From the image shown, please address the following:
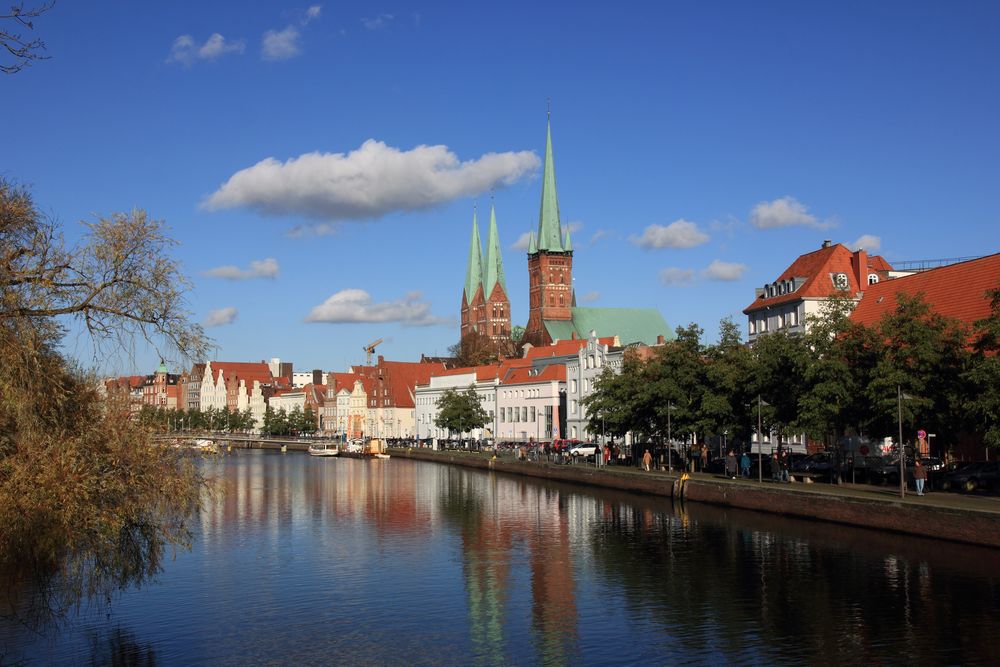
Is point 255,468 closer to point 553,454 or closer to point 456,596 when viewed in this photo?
point 553,454

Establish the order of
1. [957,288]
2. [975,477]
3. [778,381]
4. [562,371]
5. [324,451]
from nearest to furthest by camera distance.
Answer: [975,477] < [778,381] < [957,288] < [562,371] < [324,451]

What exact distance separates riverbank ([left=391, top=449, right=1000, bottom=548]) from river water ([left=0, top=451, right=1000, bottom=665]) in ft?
2.24

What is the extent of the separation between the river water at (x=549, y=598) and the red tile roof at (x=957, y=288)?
2184cm

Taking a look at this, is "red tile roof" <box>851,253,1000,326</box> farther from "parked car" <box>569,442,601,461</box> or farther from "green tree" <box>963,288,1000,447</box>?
"parked car" <box>569,442,601,461</box>

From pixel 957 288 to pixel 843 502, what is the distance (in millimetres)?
26688

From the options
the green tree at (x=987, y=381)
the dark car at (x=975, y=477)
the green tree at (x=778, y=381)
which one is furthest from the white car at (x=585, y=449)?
the green tree at (x=987, y=381)

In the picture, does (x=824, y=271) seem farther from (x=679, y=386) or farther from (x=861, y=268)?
(x=679, y=386)

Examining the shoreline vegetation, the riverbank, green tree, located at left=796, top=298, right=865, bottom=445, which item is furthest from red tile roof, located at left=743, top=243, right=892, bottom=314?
the shoreline vegetation

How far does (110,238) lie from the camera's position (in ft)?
66.1

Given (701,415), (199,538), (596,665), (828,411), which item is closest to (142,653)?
(596,665)

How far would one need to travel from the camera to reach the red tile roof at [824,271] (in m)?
84.4

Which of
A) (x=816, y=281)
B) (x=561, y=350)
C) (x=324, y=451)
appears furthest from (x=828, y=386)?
(x=324, y=451)

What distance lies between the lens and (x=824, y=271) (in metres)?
84.9

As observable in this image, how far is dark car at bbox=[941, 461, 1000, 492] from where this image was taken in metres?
47.0
